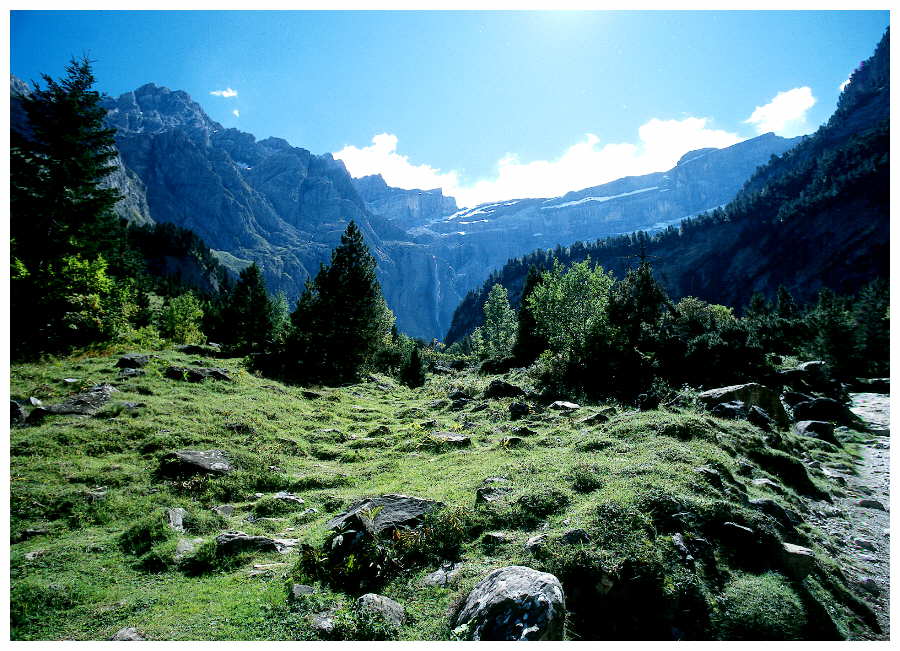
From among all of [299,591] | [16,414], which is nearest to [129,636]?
[299,591]

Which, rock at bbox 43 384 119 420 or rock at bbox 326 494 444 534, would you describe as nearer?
rock at bbox 326 494 444 534

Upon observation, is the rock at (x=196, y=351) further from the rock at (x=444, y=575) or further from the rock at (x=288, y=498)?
the rock at (x=444, y=575)

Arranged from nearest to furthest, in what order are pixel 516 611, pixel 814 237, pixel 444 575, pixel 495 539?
pixel 516 611
pixel 444 575
pixel 495 539
pixel 814 237

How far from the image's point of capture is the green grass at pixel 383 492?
5.91m

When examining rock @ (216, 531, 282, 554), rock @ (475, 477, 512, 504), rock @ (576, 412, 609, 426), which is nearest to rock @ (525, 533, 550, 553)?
rock @ (475, 477, 512, 504)

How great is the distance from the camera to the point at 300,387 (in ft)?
88.6

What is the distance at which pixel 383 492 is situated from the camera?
1050 cm

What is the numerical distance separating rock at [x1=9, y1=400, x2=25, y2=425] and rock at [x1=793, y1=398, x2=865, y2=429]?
32647 millimetres

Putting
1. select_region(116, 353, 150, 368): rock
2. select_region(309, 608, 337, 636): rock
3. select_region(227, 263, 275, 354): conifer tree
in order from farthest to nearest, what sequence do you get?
select_region(227, 263, 275, 354): conifer tree < select_region(116, 353, 150, 368): rock < select_region(309, 608, 337, 636): rock

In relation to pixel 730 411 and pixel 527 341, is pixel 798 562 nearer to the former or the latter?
pixel 730 411

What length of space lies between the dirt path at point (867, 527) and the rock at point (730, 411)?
3187 millimetres

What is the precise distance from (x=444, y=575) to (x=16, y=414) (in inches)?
588

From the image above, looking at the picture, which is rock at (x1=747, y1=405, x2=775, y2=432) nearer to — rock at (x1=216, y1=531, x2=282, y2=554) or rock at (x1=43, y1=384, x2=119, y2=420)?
rock at (x1=216, y1=531, x2=282, y2=554)

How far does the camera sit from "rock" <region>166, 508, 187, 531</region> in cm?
867
